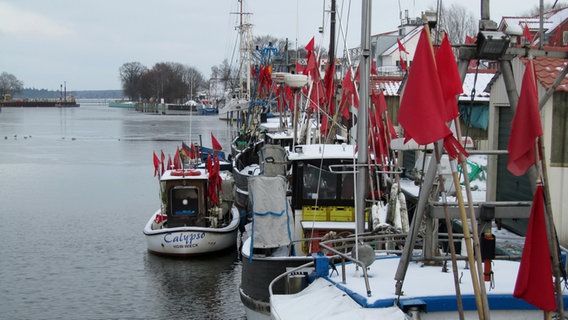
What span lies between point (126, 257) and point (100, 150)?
44.4 metres

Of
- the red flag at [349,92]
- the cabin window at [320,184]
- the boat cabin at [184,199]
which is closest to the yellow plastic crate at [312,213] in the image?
the cabin window at [320,184]

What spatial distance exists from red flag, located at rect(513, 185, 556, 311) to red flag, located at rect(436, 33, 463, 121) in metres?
1.16

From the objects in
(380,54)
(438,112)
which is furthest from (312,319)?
(380,54)

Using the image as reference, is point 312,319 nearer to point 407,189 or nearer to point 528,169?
point 528,169

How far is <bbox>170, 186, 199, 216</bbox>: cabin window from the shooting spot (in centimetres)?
2456

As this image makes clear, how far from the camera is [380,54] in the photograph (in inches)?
2938

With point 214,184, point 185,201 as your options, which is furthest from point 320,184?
point 214,184

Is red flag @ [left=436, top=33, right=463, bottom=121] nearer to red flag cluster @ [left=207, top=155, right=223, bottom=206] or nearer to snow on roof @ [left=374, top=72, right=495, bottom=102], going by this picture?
red flag cluster @ [left=207, top=155, right=223, bottom=206]

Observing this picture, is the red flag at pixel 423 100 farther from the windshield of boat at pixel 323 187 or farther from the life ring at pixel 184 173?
the life ring at pixel 184 173

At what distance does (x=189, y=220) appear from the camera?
81.3 ft

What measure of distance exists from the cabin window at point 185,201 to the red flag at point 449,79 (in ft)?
56.7

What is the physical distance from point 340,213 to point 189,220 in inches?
358

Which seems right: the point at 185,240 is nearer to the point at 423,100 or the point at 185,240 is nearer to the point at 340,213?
the point at 340,213

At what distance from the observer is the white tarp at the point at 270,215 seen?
50.3 ft
